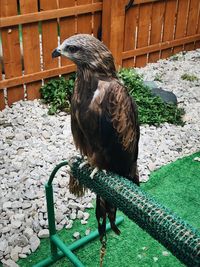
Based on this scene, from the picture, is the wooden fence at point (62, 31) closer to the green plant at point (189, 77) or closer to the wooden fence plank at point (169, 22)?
the wooden fence plank at point (169, 22)

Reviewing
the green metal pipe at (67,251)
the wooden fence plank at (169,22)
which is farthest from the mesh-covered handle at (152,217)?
the wooden fence plank at (169,22)

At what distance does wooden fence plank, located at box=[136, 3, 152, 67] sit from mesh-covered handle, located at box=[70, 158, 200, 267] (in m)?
4.10

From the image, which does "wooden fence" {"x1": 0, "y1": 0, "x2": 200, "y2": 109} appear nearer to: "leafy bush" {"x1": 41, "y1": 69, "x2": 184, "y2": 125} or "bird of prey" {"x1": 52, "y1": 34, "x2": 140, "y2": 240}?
"leafy bush" {"x1": 41, "y1": 69, "x2": 184, "y2": 125}

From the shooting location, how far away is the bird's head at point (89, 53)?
6.56ft

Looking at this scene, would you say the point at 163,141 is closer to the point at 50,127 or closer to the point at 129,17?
the point at 50,127

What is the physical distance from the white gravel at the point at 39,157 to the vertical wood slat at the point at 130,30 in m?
0.79

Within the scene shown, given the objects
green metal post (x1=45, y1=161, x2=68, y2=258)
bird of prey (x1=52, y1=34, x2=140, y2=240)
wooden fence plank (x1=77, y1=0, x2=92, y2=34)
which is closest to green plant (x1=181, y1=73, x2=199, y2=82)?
wooden fence plank (x1=77, y1=0, x2=92, y2=34)

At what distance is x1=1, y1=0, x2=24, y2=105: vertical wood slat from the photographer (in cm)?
438

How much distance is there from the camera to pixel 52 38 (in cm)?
486

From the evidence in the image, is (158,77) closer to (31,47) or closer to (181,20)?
Result: (181,20)

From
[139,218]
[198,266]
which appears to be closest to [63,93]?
[139,218]

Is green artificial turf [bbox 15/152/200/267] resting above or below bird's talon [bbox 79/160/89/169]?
below

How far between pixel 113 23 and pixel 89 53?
10.9 ft

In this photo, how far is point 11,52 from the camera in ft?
15.1
